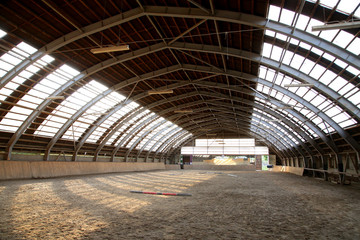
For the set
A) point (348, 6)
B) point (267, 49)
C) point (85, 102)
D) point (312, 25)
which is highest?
point (267, 49)

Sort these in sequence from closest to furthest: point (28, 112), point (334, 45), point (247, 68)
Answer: point (334, 45), point (247, 68), point (28, 112)

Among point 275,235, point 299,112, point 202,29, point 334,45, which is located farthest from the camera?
point 299,112

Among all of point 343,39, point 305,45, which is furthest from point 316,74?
point 343,39

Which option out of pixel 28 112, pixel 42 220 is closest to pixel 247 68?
pixel 42 220

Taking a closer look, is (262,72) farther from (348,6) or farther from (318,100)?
(348,6)

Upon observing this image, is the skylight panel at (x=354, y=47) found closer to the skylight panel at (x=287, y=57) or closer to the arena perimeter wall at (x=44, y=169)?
the skylight panel at (x=287, y=57)

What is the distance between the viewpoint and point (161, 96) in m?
37.8

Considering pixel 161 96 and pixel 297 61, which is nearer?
pixel 297 61

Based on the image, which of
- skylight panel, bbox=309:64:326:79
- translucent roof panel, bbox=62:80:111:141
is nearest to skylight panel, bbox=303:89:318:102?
skylight panel, bbox=309:64:326:79

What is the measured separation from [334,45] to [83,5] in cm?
1841

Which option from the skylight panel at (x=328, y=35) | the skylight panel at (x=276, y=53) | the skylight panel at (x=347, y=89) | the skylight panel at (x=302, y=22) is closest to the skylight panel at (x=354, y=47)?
the skylight panel at (x=328, y=35)

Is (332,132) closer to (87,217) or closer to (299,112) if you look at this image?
(299,112)

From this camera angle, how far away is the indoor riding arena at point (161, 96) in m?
8.14

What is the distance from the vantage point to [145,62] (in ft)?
85.8
